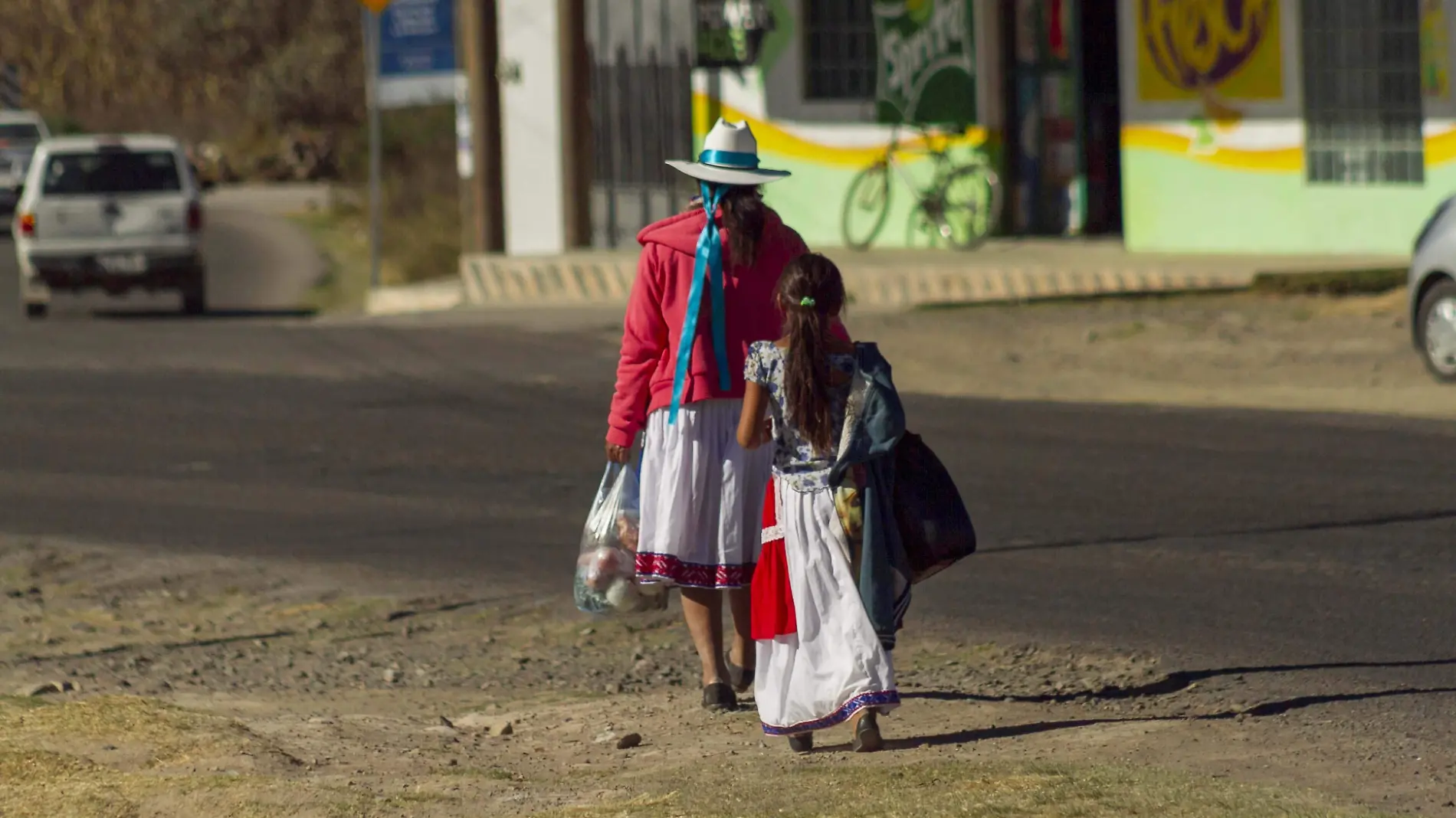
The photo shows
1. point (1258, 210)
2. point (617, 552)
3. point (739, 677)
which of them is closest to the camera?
point (617, 552)

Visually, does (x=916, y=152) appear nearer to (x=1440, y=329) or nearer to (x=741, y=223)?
(x=1440, y=329)

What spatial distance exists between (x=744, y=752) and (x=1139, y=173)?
17.7 m

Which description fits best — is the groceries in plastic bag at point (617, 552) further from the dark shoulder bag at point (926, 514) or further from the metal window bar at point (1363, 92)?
the metal window bar at point (1363, 92)

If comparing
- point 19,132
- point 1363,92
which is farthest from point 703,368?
point 19,132

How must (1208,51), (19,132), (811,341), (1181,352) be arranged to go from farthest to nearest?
1. (19,132)
2. (1208,51)
3. (1181,352)
4. (811,341)

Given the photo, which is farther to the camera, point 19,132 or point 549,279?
point 19,132

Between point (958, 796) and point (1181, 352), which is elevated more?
point (1181, 352)

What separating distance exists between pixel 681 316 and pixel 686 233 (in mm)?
252

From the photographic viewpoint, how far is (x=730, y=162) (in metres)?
6.66

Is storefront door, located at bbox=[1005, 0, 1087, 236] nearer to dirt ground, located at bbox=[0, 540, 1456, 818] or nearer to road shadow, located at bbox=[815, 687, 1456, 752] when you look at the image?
dirt ground, located at bbox=[0, 540, 1456, 818]

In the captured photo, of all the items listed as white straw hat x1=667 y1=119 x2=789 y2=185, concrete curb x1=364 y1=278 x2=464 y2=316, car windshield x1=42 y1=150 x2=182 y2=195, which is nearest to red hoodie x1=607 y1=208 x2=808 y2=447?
white straw hat x1=667 y1=119 x2=789 y2=185

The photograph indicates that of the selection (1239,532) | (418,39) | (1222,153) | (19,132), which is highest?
(418,39)

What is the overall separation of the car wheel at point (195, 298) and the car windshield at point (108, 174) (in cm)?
105

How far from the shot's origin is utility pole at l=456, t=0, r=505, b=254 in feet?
87.8
